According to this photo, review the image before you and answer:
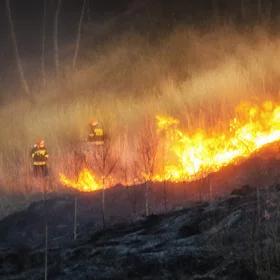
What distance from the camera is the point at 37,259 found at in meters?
128

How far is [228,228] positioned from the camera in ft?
256

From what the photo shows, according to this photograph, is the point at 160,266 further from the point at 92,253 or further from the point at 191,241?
the point at 92,253

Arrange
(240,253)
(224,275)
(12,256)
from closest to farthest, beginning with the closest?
1. (224,275)
2. (240,253)
3. (12,256)

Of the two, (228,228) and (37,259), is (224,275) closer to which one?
(228,228)

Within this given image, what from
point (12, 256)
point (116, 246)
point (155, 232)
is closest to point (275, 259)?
point (116, 246)

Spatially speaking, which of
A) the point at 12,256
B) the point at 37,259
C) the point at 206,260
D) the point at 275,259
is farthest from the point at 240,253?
the point at 12,256

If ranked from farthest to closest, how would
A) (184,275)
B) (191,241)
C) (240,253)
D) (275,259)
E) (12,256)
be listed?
1. (12,256)
2. (191,241)
3. (184,275)
4. (240,253)
5. (275,259)

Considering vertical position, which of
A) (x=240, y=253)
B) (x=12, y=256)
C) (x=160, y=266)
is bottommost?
(x=12, y=256)

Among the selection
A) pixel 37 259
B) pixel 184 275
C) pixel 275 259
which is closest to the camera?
pixel 275 259

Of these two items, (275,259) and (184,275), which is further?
(184,275)

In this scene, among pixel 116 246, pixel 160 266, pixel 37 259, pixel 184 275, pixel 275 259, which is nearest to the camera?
pixel 275 259

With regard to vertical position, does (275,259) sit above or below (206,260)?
above

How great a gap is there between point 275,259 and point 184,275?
2686cm

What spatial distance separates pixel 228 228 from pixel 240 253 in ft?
70.9
